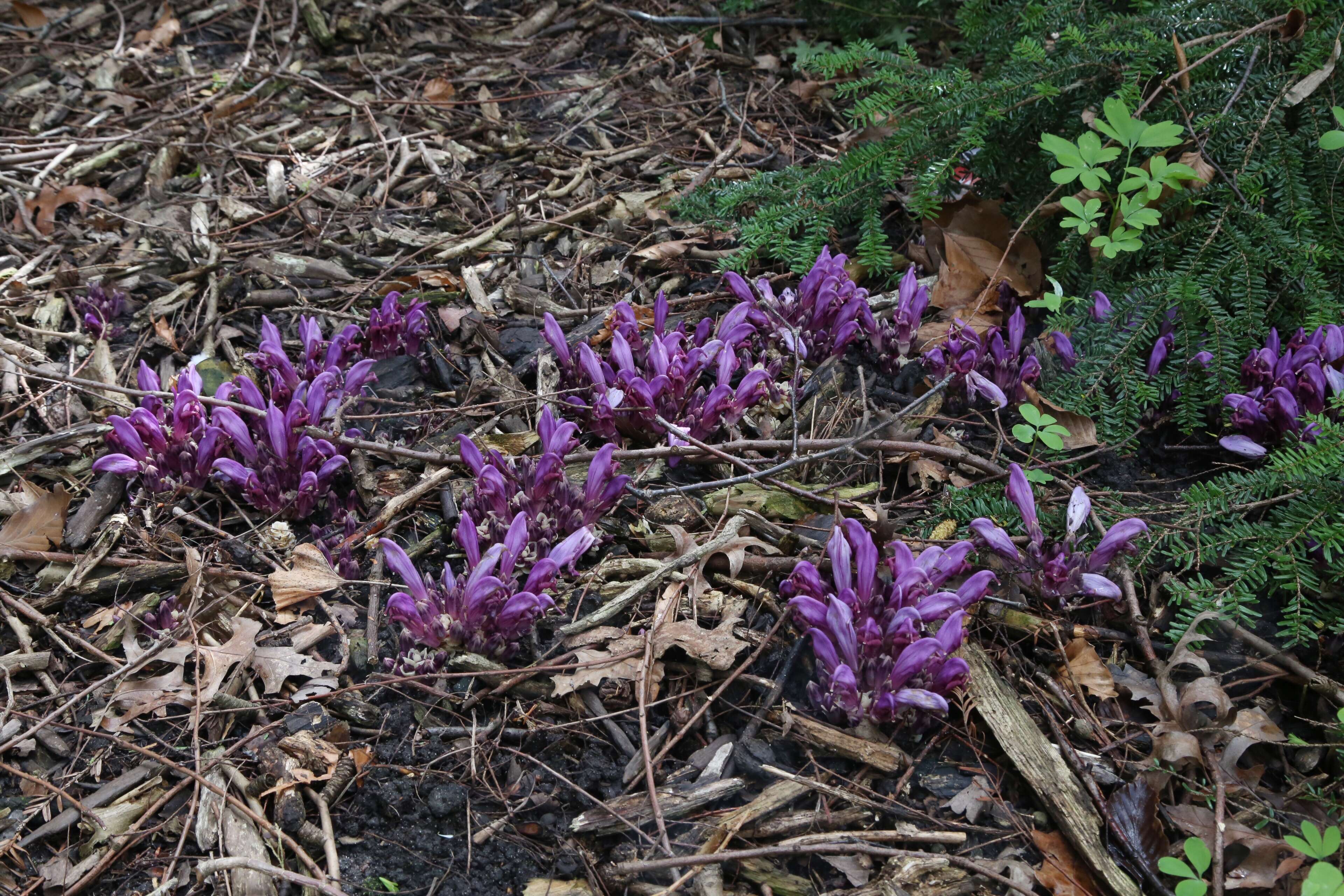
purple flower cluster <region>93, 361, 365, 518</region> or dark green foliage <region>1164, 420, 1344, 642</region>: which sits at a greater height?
dark green foliage <region>1164, 420, 1344, 642</region>

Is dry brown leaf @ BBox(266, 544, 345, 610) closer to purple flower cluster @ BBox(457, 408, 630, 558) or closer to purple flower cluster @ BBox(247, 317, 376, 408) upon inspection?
purple flower cluster @ BBox(457, 408, 630, 558)

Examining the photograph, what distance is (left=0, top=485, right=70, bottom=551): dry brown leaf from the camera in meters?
3.21

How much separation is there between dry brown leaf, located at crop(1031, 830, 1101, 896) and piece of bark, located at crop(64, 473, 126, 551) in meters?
3.06

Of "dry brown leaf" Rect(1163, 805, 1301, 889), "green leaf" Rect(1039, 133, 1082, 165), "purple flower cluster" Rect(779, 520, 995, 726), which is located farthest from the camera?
"green leaf" Rect(1039, 133, 1082, 165)

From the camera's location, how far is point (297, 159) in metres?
5.12

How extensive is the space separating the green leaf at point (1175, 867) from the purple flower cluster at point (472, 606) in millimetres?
1652

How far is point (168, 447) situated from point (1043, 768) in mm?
2921

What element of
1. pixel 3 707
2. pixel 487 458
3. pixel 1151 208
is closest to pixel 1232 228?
pixel 1151 208

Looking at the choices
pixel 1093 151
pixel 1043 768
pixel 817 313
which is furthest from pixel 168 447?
pixel 1093 151

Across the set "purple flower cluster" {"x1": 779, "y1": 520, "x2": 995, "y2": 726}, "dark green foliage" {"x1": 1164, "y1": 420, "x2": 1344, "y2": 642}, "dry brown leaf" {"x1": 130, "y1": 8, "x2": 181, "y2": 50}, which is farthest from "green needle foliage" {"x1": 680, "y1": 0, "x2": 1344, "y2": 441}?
"dry brown leaf" {"x1": 130, "y1": 8, "x2": 181, "y2": 50}

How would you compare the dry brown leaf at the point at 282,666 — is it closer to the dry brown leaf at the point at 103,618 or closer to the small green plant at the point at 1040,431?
the dry brown leaf at the point at 103,618

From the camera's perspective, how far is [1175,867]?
2.19 meters

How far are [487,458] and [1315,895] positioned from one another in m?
2.50

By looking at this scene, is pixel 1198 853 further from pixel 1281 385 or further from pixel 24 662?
pixel 24 662
